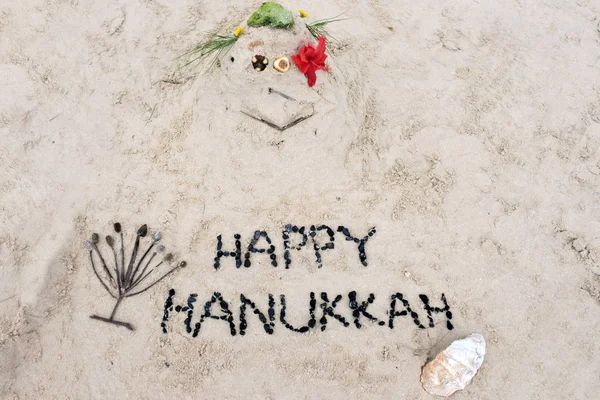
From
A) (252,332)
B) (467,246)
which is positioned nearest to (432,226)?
(467,246)

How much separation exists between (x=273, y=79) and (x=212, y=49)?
0.71m

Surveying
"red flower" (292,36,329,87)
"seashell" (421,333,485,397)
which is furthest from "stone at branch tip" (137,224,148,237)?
"seashell" (421,333,485,397)

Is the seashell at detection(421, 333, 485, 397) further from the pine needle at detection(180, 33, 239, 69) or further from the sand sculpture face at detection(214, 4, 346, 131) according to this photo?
the pine needle at detection(180, 33, 239, 69)

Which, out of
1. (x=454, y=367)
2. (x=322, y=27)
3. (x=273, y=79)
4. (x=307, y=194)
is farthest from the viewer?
(x=322, y=27)

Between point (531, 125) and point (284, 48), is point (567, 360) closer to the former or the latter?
point (531, 125)

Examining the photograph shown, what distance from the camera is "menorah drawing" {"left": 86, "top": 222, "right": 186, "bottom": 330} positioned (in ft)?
10.7

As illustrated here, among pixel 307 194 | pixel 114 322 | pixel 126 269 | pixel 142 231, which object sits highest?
pixel 307 194

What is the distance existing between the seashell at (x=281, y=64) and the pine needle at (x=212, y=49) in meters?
0.40

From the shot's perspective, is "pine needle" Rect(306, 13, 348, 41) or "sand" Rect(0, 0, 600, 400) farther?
"pine needle" Rect(306, 13, 348, 41)

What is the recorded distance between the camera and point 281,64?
3.20m

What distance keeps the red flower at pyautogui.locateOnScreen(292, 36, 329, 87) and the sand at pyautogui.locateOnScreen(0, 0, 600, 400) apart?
0.14 metres

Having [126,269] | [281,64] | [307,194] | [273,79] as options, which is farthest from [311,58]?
[126,269]

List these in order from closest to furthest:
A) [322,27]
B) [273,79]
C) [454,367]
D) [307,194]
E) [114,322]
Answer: [454,367], [114,322], [273,79], [307,194], [322,27]

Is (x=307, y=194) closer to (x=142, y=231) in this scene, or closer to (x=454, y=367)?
(x=142, y=231)
